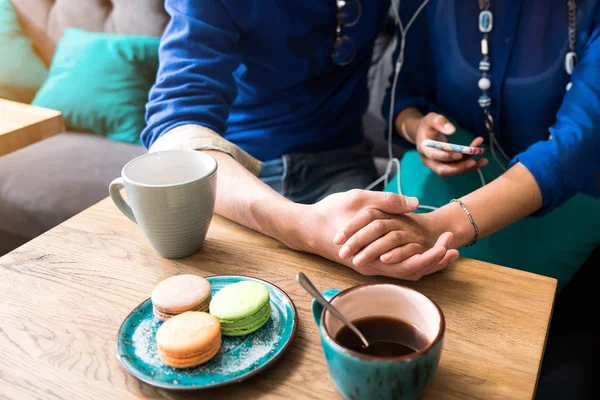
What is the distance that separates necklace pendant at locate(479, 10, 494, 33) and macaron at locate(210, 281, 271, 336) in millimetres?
768

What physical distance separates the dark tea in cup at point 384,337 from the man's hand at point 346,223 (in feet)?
0.49

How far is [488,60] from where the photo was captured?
3.62 feet

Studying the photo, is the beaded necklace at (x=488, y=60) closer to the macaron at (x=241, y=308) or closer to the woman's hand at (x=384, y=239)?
the woman's hand at (x=384, y=239)

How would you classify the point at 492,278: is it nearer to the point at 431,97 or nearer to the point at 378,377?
the point at 378,377

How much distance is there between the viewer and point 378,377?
0.46 m

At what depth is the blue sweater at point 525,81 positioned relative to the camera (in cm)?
93

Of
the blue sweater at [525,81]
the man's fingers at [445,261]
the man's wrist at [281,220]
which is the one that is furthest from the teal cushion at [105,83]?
the man's fingers at [445,261]

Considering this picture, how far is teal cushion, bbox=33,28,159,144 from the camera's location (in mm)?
1913

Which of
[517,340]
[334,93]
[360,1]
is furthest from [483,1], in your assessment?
[517,340]

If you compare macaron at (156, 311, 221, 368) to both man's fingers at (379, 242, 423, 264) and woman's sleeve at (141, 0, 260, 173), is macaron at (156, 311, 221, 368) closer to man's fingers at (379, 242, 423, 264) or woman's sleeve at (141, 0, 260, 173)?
man's fingers at (379, 242, 423, 264)

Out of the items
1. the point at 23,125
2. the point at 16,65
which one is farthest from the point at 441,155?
the point at 16,65

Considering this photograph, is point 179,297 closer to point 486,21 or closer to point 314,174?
point 314,174

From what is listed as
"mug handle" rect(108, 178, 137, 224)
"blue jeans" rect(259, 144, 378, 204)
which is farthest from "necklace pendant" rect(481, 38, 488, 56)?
"mug handle" rect(108, 178, 137, 224)

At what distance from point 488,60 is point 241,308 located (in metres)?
0.80
